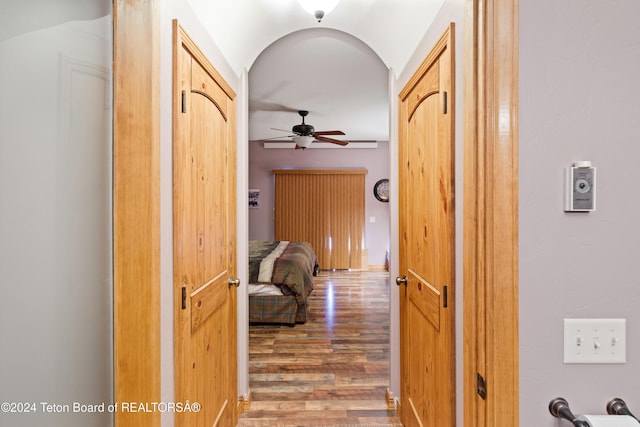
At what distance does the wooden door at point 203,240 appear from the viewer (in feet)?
4.70

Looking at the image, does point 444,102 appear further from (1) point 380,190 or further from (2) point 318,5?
(1) point 380,190

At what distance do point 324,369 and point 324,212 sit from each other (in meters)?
5.11

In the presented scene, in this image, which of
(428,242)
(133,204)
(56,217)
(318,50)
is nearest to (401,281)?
(428,242)

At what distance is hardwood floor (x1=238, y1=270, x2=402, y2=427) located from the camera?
2.43m

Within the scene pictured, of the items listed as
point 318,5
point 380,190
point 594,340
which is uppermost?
point 318,5

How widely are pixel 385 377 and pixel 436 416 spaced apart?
142cm

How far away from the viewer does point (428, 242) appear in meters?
1.78

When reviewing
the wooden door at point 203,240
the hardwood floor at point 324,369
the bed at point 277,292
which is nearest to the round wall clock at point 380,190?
the hardwood floor at point 324,369

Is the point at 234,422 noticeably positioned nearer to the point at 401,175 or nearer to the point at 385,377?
the point at 385,377

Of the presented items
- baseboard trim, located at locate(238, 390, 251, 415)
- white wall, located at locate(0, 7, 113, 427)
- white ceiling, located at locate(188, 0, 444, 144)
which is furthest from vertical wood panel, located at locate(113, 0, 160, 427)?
baseboard trim, located at locate(238, 390, 251, 415)

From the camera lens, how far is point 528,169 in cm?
93

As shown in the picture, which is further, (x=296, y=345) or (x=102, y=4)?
(x=296, y=345)

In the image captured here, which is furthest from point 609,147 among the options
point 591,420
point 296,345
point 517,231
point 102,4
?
point 296,345

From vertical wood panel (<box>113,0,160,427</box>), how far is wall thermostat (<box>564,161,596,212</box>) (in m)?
1.20
